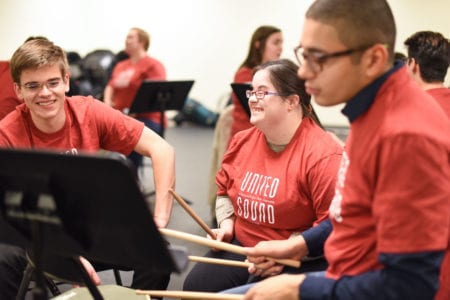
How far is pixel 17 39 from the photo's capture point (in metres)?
8.52

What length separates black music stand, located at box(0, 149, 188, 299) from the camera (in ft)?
3.87

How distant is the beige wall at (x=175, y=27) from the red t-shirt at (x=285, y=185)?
6166 mm

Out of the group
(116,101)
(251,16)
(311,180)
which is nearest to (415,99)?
(311,180)

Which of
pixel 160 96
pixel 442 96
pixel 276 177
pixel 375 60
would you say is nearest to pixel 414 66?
pixel 442 96

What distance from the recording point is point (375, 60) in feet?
4.08

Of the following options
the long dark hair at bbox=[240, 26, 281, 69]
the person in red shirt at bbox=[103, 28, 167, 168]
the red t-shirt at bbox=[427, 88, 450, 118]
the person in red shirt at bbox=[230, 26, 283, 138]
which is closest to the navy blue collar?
the red t-shirt at bbox=[427, 88, 450, 118]

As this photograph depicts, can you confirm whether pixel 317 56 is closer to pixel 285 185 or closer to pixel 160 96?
pixel 285 185

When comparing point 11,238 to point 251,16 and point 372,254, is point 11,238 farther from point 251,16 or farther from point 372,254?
point 251,16

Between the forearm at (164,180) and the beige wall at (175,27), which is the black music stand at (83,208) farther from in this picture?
the beige wall at (175,27)

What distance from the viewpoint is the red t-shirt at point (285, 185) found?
2.06 metres

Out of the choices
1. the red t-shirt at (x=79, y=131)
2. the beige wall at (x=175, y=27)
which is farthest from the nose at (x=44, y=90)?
the beige wall at (x=175, y=27)

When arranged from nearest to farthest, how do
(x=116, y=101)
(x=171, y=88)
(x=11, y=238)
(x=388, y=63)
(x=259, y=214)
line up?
(x=388, y=63)
(x=11, y=238)
(x=259, y=214)
(x=171, y=88)
(x=116, y=101)

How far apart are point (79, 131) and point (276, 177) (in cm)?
Result: 88

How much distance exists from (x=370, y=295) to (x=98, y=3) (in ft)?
27.5
